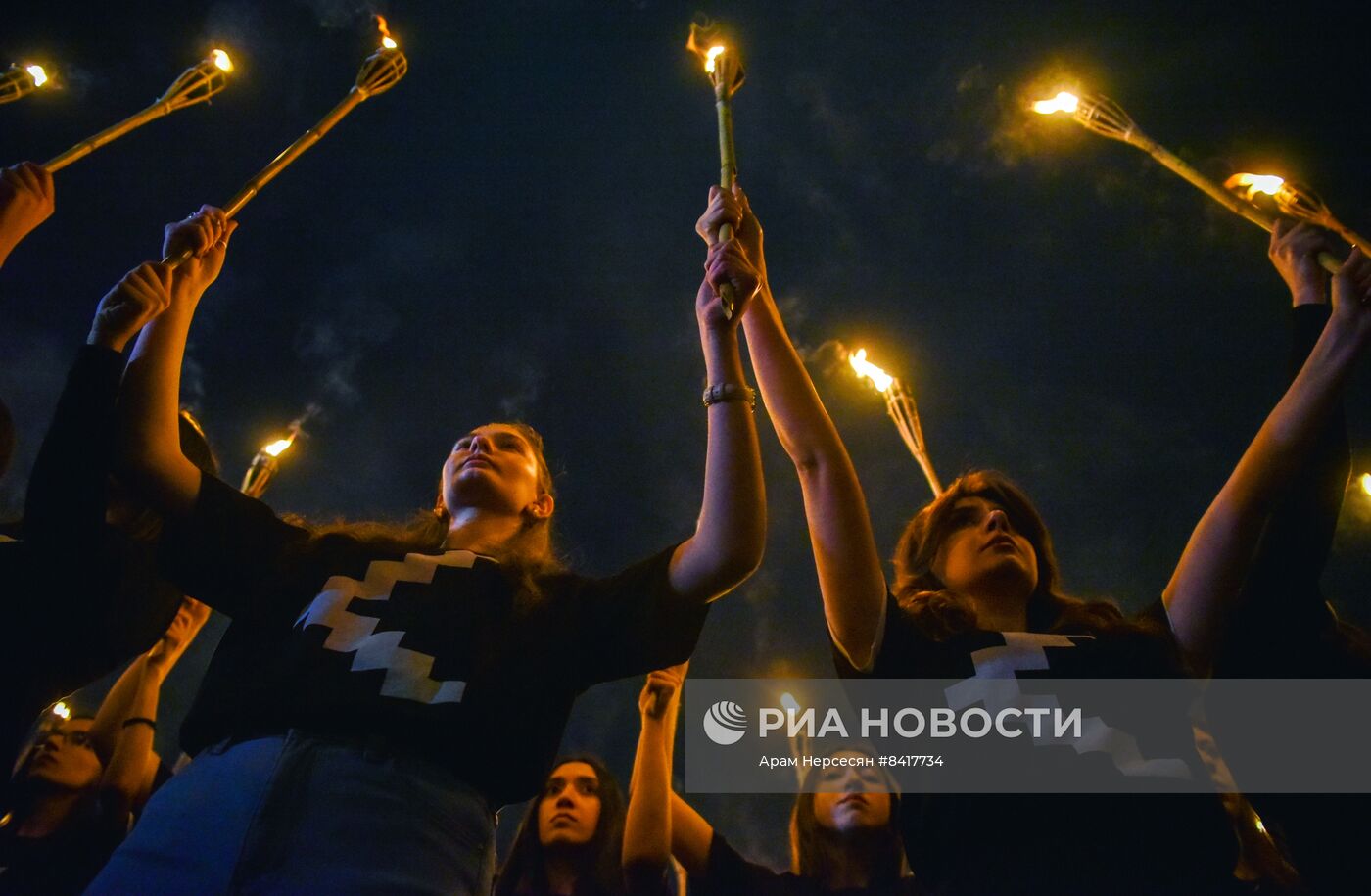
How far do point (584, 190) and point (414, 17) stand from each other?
13.5ft

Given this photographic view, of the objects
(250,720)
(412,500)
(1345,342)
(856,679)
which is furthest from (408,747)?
(412,500)

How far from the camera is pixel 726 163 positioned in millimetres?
3568

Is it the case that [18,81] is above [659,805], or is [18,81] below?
above

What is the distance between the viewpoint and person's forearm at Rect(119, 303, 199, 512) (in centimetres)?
273

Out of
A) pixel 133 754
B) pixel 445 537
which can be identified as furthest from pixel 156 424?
pixel 133 754

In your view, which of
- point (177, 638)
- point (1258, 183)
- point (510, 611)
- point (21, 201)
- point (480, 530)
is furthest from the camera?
point (177, 638)

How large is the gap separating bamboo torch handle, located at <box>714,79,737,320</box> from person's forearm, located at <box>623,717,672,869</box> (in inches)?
109

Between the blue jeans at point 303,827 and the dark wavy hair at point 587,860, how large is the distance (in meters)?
2.86

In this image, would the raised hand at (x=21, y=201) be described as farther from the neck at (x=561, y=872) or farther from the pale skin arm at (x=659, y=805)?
the neck at (x=561, y=872)

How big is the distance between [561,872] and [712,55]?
4447 mm

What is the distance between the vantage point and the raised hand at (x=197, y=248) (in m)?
3.29

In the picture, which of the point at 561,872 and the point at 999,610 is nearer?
the point at 999,610

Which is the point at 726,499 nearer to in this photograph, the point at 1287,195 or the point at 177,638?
the point at 1287,195

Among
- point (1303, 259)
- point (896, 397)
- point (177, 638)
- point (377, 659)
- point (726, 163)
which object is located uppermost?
point (896, 397)
